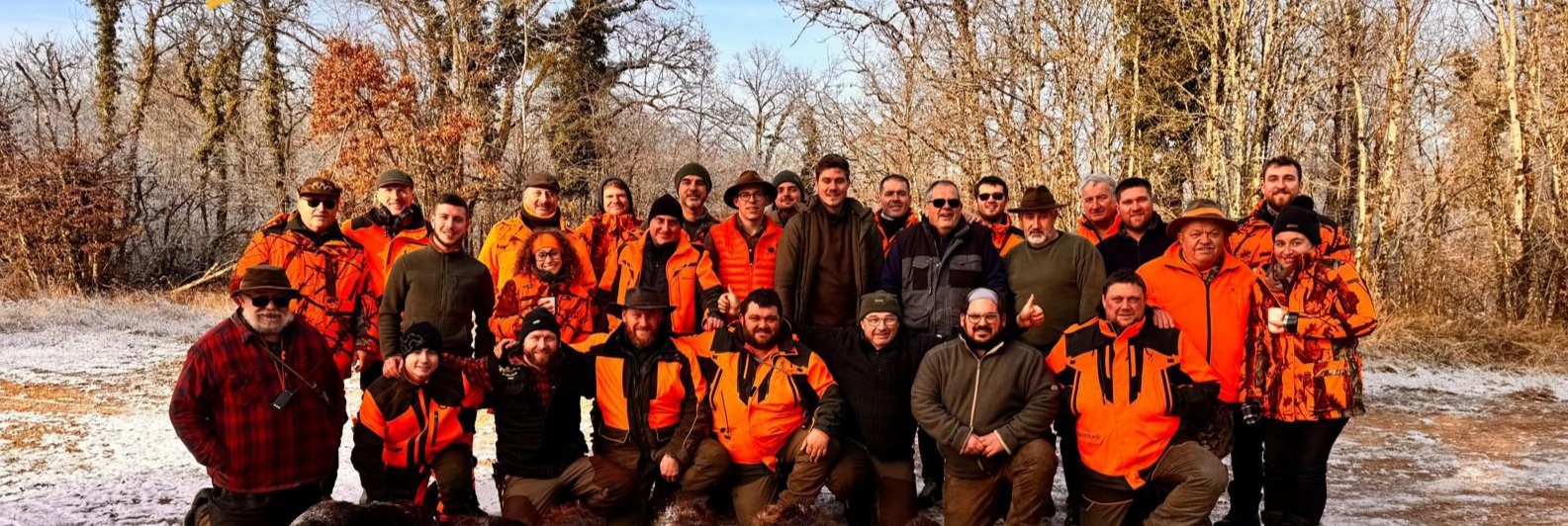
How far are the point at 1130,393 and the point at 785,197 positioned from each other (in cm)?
246

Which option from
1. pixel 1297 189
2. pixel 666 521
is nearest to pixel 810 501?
pixel 666 521

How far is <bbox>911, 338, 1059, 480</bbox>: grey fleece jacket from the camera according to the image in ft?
13.9

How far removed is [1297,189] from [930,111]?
30.5ft

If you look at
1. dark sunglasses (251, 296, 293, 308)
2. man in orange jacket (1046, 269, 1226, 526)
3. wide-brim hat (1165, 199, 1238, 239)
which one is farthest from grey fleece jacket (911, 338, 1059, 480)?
dark sunglasses (251, 296, 293, 308)

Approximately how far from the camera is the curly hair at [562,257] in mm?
5215

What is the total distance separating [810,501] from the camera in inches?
177

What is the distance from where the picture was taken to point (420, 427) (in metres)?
4.31

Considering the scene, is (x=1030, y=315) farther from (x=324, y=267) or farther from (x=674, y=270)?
(x=324, y=267)

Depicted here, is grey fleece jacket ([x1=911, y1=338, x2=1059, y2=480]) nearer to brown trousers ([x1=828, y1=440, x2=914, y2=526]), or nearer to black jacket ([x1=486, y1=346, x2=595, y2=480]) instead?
brown trousers ([x1=828, y1=440, x2=914, y2=526])

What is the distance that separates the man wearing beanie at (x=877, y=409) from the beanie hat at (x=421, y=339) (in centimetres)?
200

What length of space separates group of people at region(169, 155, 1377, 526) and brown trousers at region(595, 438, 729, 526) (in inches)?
0.6

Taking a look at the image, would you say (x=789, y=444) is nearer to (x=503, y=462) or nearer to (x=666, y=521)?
(x=666, y=521)

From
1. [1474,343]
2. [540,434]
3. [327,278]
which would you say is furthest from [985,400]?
[1474,343]

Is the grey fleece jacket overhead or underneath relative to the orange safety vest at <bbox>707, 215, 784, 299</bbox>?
underneath
